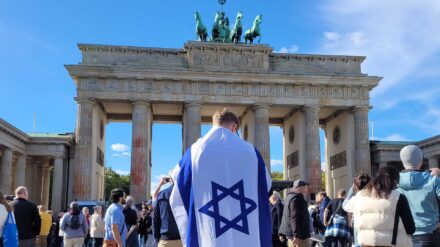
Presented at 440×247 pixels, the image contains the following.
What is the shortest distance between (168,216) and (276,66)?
3835cm

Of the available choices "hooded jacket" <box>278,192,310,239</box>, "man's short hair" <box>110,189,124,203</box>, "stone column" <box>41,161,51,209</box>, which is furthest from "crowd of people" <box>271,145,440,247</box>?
"stone column" <box>41,161,51,209</box>

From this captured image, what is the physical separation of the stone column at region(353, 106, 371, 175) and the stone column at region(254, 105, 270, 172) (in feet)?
25.9

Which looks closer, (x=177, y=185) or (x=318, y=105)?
(x=177, y=185)

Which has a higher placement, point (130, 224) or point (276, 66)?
point (276, 66)

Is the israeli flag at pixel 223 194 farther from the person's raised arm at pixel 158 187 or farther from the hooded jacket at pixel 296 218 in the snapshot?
the hooded jacket at pixel 296 218

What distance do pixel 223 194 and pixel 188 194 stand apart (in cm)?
35

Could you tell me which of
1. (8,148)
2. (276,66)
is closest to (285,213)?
(8,148)

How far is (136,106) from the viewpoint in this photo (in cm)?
4159

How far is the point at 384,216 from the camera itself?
18.0 ft

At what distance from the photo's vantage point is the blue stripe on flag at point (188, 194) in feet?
14.2

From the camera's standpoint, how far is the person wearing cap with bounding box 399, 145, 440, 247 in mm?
5992

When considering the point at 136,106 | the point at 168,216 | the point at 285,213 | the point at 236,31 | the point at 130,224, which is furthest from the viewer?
the point at 236,31

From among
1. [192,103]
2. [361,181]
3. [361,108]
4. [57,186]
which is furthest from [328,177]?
[361,181]

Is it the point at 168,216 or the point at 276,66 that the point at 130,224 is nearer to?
the point at 168,216
